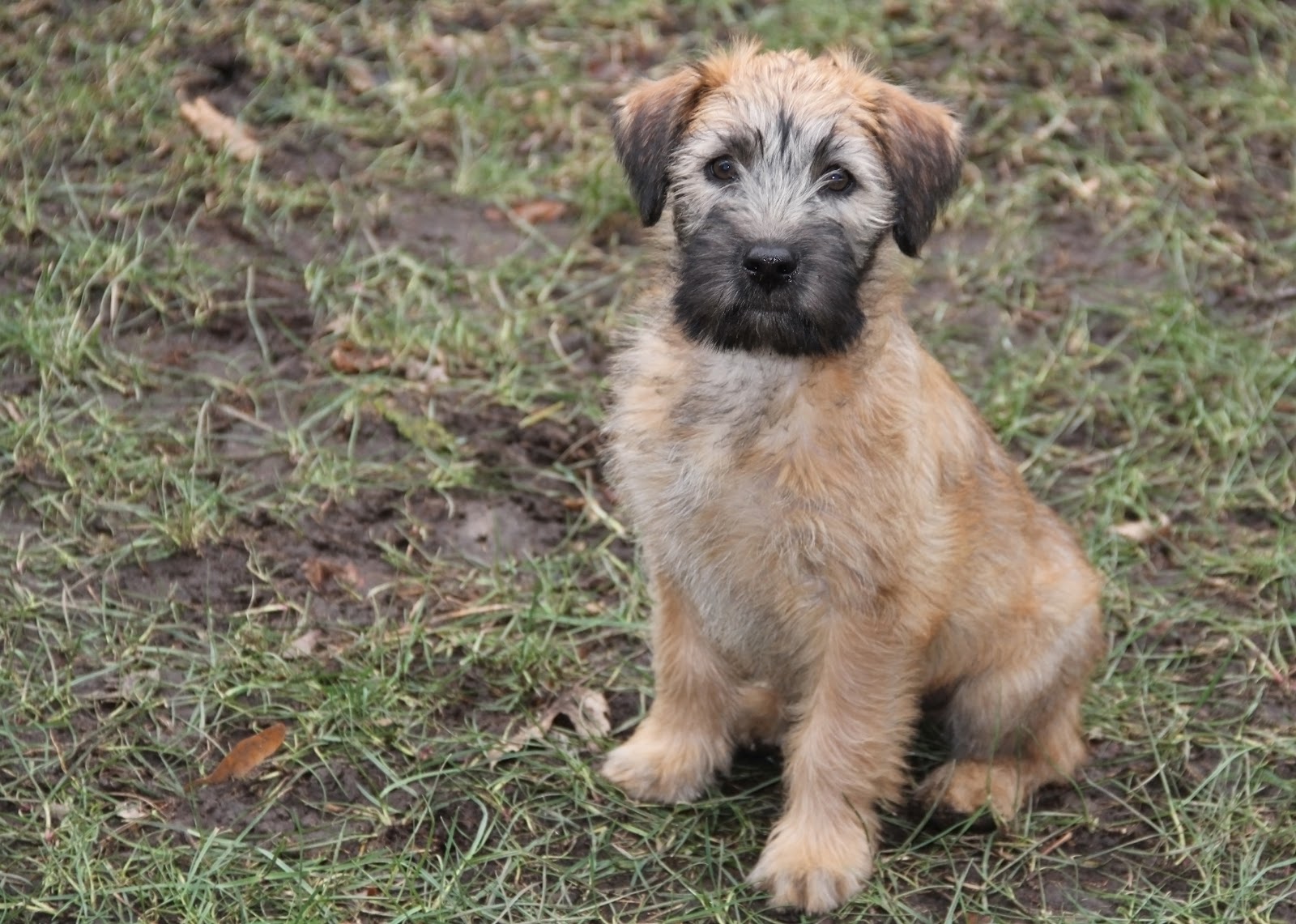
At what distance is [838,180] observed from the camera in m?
4.94

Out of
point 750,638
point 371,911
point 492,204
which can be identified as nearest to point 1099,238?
point 492,204

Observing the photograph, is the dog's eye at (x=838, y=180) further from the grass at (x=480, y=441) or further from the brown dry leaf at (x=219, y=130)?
the brown dry leaf at (x=219, y=130)

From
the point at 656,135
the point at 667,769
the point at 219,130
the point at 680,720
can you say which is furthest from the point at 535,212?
the point at 667,769

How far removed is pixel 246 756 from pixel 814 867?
1979 millimetres

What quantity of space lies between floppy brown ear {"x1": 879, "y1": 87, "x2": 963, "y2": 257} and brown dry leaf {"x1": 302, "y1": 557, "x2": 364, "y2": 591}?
2693 mm

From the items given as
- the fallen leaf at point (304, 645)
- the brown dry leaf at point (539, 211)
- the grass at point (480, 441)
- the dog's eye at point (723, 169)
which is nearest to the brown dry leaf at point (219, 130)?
the grass at point (480, 441)

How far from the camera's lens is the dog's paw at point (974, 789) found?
5.61 m

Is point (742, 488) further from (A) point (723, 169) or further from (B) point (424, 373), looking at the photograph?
(B) point (424, 373)

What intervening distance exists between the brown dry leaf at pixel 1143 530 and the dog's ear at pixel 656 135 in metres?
3.01

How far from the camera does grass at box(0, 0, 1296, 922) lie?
213 inches

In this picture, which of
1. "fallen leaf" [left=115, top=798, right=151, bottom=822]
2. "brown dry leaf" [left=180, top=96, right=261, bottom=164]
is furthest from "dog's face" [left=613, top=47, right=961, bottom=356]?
"brown dry leaf" [left=180, top=96, right=261, bottom=164]

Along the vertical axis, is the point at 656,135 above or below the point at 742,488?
above

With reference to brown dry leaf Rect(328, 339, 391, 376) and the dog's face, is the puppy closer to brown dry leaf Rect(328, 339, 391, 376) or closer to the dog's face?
the dog's face

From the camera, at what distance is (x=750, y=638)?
5324mm
